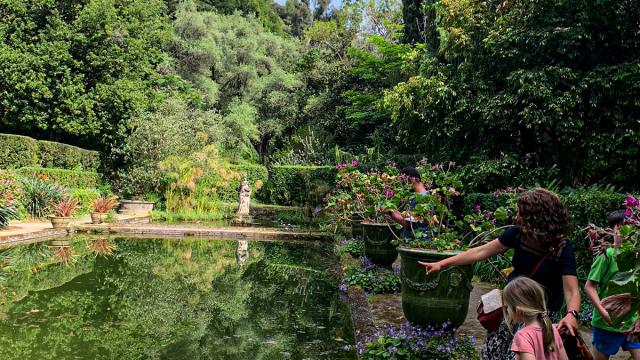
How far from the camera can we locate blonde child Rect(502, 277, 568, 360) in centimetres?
189

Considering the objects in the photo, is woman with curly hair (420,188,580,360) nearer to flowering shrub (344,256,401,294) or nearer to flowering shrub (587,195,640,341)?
flowering shrub (587,195,640,341)

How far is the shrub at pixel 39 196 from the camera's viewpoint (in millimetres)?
13086

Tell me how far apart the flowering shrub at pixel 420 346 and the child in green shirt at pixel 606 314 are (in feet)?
2.95

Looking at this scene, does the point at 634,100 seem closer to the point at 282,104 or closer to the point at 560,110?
the point at 560,110

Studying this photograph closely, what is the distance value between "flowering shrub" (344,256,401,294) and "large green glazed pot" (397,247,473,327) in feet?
6.81

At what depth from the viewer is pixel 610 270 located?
2.58m

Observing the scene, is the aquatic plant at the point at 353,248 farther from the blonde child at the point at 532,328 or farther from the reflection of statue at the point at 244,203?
the reflection of statue at the point at 244,203

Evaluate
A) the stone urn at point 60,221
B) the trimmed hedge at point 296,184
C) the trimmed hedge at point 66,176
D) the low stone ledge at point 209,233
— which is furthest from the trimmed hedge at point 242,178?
the stone urn at point 60,221

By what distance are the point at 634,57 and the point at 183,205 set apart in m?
13.4

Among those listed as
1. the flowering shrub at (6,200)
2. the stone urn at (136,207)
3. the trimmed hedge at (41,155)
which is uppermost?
the trimmed hedge at (41,155)

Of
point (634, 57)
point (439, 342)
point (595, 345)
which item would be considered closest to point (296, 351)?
point (439, 342)

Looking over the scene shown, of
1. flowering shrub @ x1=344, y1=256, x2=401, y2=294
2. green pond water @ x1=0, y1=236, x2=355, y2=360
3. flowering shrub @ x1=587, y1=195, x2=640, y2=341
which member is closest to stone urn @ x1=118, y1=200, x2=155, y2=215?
green pond water @ x1=0, y1=236, x2=355, y2=360

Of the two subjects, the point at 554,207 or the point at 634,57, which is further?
the point at 634,57

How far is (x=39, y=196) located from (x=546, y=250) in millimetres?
14331
